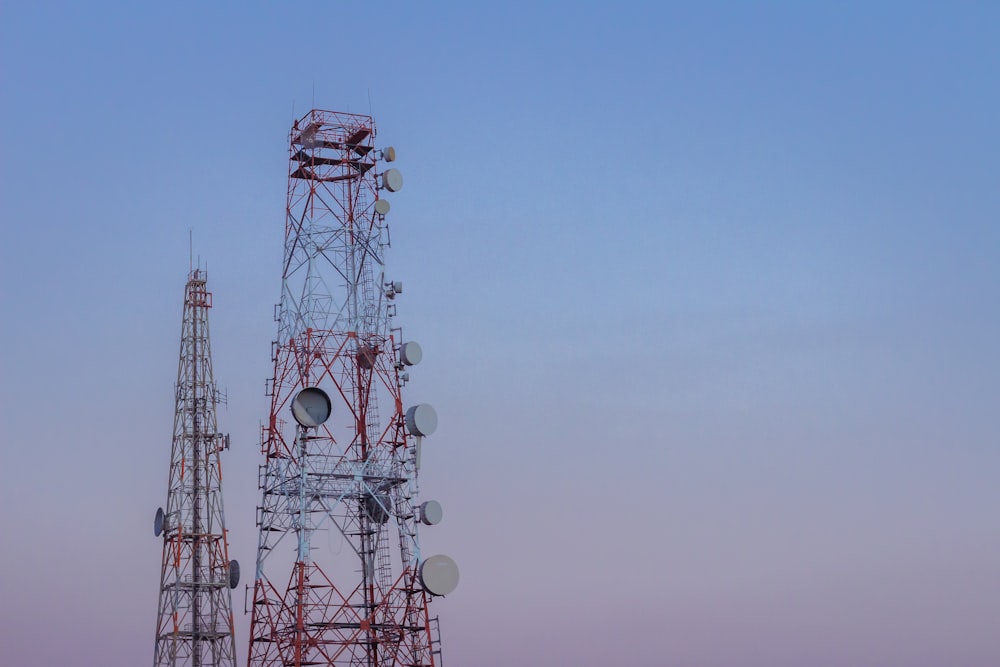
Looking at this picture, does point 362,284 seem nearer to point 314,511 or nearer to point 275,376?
point 275,376

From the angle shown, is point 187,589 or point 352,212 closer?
point 352,212

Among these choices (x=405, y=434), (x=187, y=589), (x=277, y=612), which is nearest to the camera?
(x=277, y=612)

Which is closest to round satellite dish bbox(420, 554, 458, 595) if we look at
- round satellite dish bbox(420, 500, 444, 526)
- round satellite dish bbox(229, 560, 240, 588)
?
round satellite dish bbox(420, 500, 444, 526)

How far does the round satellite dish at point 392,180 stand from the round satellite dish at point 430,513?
56.2ft

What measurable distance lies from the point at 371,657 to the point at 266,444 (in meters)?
12.0

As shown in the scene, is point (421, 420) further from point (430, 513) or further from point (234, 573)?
point (234, 573)

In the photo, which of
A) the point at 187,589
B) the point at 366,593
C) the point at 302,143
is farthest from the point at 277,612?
the point at 302,143

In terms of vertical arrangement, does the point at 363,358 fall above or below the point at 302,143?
below

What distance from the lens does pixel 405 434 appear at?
Answer: 77.1m

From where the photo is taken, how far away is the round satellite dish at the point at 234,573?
87.8m

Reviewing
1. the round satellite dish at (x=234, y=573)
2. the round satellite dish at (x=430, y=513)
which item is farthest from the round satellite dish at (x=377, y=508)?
the round satellite dish at (x=234, y=573)

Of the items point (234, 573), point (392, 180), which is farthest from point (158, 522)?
point (392, 180)

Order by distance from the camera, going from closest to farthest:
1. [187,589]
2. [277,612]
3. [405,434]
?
[277,612] < [405,434] < [187,589]

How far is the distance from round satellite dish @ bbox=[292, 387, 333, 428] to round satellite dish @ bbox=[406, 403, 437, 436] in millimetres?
4138
